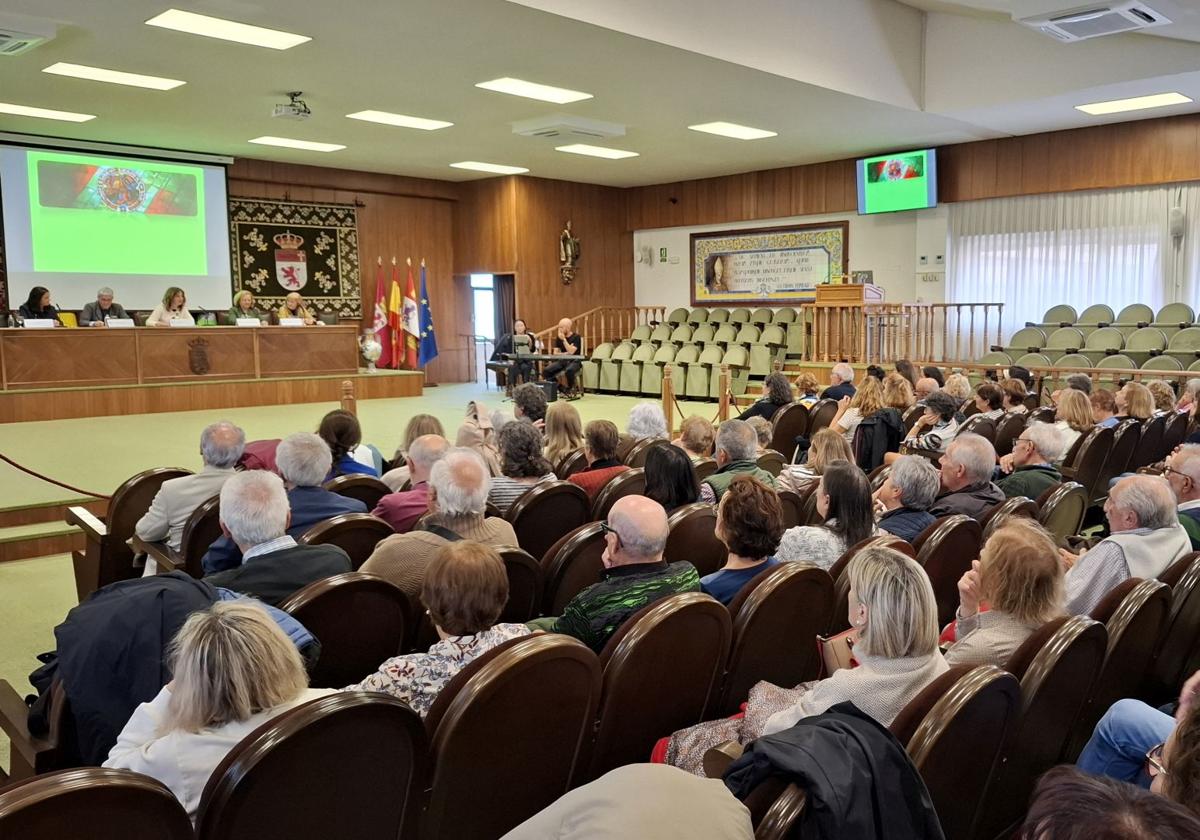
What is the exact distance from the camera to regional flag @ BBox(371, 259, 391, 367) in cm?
1437

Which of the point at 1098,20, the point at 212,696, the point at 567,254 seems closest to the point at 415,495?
the point at 212,696

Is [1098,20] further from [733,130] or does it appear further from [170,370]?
[170,370]

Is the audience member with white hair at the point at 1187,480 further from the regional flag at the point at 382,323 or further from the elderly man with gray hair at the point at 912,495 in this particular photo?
the regional flag at the point at 382,323

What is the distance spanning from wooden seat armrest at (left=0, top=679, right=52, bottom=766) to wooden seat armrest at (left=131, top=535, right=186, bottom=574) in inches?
39.9

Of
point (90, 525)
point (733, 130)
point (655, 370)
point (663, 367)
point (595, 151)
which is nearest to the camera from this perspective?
point (90, 525)

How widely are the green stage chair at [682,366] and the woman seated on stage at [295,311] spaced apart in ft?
16.6

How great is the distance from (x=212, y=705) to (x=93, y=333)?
9541 millimetres

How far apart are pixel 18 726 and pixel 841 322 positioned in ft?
35.0

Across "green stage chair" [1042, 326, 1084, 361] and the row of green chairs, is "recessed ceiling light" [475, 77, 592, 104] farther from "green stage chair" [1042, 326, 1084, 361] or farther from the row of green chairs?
"green stage chair" [1042, 326, 1084, 361]

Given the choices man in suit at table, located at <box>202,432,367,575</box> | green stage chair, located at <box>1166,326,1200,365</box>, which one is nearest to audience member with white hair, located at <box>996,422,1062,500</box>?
man in suit at table, located at <box>202,432,367,575</box>

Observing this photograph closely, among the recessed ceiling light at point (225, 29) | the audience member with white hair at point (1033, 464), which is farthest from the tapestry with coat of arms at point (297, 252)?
the audience member with white hair at point (1033, 464)

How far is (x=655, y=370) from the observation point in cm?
1324

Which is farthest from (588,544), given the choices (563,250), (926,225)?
(563,250)

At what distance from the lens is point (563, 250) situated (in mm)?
15406
